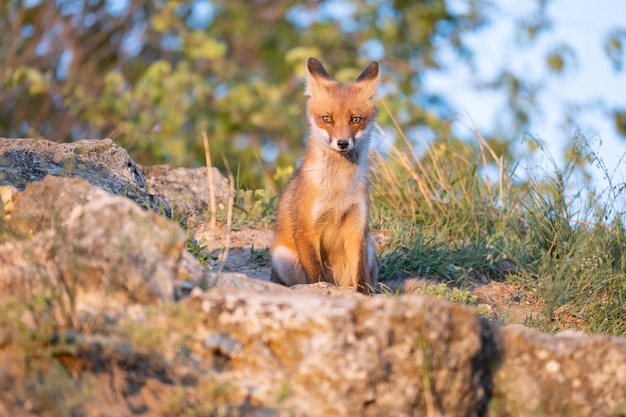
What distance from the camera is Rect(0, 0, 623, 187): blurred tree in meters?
13.5

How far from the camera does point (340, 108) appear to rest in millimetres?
6668

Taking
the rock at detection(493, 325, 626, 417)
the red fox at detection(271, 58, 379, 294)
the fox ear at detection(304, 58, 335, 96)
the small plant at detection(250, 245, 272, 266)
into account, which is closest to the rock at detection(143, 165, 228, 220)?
the small plant at detection(250, 245, 272, 266)

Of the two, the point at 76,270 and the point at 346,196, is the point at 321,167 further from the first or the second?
the point at 76,270

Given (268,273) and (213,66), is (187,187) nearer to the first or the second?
(268,273)

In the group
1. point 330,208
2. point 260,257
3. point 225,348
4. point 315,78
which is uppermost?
point 315,78

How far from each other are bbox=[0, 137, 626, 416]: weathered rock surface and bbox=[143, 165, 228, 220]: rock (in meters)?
3.44

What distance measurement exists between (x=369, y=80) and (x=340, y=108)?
0.58 meters

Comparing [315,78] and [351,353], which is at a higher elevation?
[315,78]

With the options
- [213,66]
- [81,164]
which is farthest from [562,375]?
[213,66]

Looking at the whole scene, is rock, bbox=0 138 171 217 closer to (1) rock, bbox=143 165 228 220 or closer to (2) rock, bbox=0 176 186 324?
(1) rock, bbox=143 165 228 220

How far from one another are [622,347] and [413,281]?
255 cm

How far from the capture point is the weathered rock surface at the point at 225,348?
10.6ft

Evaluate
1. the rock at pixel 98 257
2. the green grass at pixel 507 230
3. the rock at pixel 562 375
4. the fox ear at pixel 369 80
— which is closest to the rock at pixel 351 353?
the rock at pixel 562 375

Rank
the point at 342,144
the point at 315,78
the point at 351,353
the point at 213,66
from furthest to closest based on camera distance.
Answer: the point at 213,66 → the point at 315,78 → the point at 342,144 → the point at 351,353
